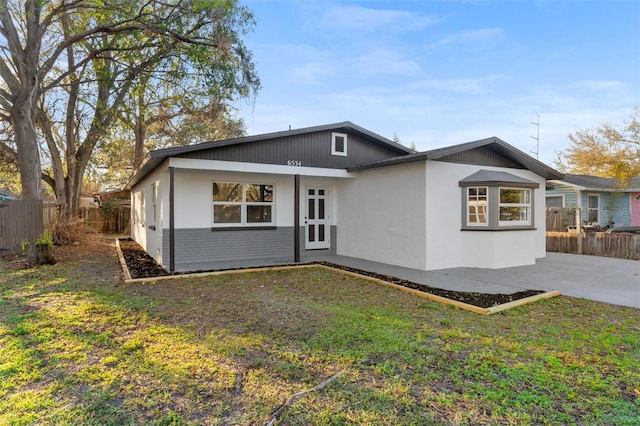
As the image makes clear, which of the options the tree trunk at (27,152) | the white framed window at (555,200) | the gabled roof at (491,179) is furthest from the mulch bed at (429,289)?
the white framed window at (555,200)

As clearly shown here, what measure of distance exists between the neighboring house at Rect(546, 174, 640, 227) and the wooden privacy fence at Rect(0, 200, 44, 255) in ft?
71.4

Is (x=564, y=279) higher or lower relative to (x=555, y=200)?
lower

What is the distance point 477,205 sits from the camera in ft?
29.8

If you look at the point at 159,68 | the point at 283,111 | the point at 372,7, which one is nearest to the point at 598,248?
the point at 372,7

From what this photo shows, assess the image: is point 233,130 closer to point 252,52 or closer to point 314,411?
point 252,52

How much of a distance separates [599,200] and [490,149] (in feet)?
46.9

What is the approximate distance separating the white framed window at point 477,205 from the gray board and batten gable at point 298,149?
3224 millimetres

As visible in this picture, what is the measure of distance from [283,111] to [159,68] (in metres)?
6.17

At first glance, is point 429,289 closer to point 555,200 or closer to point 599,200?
point 555,200

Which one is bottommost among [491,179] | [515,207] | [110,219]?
[110,219]

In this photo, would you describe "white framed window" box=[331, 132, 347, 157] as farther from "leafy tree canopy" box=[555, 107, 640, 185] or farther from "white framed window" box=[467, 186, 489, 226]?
"leafy tree canopy" box=[555, 107, 640, 185]

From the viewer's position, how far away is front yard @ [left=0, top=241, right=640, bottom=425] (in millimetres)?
2656

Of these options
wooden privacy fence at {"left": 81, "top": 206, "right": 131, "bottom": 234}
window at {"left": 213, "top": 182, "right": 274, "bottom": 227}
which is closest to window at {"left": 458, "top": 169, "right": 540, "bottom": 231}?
window at {"left": 213, "top": 182, "right": 274, "bottom": 227}

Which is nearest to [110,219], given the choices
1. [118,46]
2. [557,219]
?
[118,46]
